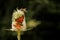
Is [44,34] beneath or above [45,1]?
beneath

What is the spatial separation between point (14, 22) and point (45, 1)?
0.59 m

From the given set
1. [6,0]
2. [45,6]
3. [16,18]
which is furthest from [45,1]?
[16,18]

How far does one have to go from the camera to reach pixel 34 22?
1.45 m

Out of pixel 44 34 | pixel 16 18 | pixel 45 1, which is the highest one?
pixel 45 1

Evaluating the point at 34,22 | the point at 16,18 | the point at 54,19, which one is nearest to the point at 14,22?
the point at 16,18

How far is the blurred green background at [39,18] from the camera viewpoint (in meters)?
1.47

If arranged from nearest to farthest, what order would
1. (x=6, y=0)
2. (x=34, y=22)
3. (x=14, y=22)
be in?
(x=14, y=22), (x=34, y=22), (x=6, y=0)

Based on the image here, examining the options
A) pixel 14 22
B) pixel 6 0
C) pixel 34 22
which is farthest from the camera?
pixel 6 0

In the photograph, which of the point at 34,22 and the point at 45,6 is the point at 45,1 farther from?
the point at 34,22

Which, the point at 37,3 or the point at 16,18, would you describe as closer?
the point at 16,18

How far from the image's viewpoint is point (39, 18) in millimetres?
1524

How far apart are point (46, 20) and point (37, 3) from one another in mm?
138

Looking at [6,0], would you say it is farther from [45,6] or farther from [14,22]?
[14,22]

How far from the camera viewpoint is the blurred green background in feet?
4.81
